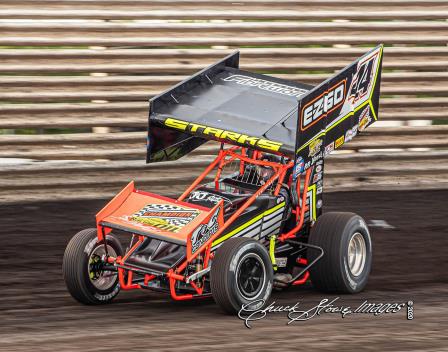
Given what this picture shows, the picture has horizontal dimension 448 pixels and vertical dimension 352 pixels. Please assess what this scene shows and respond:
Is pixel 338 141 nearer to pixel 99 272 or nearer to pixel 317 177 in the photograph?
pixel 317 177

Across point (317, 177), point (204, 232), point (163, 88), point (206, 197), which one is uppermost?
point (163, 88)

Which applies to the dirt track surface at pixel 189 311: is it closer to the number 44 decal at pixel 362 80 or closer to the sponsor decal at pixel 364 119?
the sponsor decal at pixel 364 119

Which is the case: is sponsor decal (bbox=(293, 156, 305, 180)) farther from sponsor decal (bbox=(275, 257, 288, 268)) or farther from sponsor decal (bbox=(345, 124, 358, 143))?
sponsor decal (bbox=(345, 124, 358, 143))

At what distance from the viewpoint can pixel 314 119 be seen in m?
8.20

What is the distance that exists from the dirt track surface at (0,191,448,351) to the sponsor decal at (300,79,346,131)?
4.89 feet

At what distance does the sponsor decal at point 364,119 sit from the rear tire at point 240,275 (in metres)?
2.02

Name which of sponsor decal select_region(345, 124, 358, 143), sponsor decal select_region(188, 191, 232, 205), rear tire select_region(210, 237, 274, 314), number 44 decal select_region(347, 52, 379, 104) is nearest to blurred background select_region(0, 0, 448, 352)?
rear tire select_region(210, 237, 274, 314)

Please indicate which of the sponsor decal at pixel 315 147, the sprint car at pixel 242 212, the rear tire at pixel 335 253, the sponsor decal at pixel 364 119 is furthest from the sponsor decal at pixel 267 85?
the rear tire at pixel 335 253

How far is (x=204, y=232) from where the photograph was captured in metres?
7.58

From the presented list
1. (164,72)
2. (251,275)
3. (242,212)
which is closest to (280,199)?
(242,212)

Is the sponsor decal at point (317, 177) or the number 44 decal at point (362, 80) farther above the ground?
the number 44 decal at point (362, 80)

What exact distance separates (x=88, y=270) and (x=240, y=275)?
1232mm

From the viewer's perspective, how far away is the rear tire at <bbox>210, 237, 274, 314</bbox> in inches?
289

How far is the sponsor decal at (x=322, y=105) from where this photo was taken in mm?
8039
